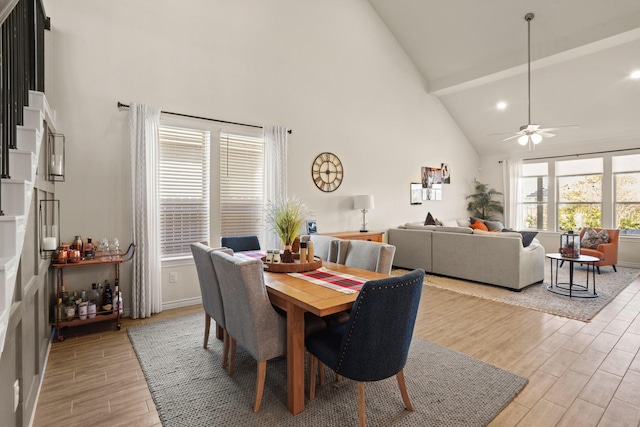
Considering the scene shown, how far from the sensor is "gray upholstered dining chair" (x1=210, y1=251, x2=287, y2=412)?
6.36ft

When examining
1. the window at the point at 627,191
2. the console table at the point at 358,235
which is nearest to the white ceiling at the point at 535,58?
the window at the point at 627,191

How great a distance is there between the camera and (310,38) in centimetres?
529

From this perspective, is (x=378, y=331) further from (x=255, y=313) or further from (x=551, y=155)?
(x=551, y=155)

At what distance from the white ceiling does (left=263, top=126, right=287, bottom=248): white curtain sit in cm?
359

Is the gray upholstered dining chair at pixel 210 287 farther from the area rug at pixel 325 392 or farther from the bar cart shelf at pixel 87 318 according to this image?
the bar cart shelf at pixel 87 318

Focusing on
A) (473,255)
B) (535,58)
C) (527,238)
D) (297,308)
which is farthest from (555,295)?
(297,308)

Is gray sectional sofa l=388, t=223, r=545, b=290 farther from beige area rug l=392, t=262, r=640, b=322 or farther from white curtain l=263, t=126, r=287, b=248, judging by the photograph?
white curtain l=263, t=126, r=287, b=248

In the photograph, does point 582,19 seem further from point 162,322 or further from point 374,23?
point 162,322

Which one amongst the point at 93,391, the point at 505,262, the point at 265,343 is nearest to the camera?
the point at 265,343

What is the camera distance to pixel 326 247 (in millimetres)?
3305

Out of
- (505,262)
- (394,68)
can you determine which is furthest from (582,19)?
(505,262)

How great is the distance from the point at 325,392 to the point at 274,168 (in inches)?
127

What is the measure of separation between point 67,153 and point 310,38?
378 cm

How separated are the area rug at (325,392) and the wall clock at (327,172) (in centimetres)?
318
